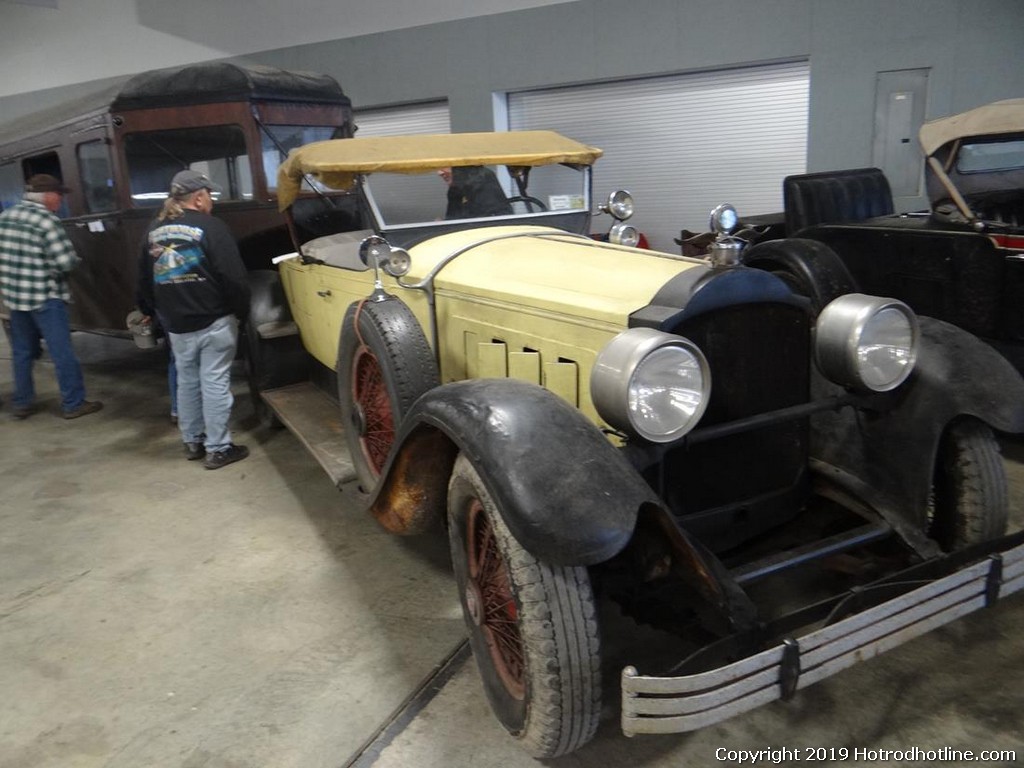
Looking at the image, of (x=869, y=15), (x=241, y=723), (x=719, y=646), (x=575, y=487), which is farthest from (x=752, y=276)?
(x=869, y=15)

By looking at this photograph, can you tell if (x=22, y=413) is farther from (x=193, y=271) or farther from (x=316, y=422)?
(x=316, y=422)

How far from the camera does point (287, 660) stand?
8.47 ft

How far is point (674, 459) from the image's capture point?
7.30 ft

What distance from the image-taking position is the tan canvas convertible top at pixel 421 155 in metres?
3.39

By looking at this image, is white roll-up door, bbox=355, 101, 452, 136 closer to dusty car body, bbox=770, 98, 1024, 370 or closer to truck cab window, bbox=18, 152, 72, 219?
truck cab window, bbox=18, 152, 72, 219

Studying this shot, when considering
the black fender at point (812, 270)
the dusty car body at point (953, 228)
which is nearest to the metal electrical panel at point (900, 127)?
the dusty car body at point (953, 228)

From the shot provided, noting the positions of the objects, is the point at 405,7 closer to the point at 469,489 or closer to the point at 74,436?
the point at 74,436

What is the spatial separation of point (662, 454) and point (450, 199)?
2.01 m

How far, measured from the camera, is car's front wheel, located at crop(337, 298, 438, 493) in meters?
2.76

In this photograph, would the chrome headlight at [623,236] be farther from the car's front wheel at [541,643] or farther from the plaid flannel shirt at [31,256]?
the plaid flannel shirt at [31,256]

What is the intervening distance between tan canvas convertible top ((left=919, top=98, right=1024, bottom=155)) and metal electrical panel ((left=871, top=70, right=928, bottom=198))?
1.88 metres

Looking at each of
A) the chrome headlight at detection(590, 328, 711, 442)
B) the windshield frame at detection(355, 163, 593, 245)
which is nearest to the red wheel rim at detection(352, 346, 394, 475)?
the windshield frame at detection(355, 163, 593, 245)

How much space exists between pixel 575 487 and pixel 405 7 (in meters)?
9.02

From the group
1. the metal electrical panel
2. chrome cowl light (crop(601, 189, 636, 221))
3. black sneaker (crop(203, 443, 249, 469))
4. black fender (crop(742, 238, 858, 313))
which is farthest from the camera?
the metal electrical panel
